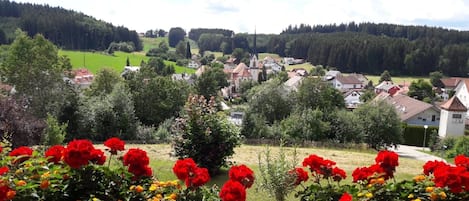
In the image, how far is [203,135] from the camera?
11.5 meters

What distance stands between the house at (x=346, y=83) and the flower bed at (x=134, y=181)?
8434 cm

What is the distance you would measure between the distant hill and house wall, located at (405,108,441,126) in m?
81.7

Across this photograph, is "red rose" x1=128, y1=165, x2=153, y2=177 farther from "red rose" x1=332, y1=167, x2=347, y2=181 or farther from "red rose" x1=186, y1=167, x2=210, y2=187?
"red rose" x1=332, y1=167, x2=347, y2=181

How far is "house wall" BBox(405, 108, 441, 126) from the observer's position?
48031mm

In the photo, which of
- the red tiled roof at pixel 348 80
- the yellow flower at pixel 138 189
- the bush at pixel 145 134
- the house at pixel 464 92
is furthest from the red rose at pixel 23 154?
the red tiled roof at pixel 348 80

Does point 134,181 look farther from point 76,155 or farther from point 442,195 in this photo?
point 442,195

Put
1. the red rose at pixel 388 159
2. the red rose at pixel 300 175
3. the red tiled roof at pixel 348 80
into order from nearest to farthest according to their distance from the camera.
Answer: the red rose at pixel 388 159, the red rose at pixel 300 175, the red tiled roof at pixel 348 80

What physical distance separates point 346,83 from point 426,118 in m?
40.4

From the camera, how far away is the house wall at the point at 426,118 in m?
48.0

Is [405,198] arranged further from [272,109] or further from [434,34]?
[434,34]

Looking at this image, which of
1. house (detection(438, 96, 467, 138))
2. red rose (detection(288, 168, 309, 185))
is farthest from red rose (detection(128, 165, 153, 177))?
house (detection(438, 96, 467, 138))

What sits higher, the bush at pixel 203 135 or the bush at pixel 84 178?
the bush at pixel 84 178

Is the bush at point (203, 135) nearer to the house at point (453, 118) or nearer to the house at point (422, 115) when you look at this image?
the house at point (453, 118)

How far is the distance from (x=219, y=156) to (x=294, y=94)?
1130 inches
